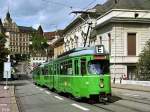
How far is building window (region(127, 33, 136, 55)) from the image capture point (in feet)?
230

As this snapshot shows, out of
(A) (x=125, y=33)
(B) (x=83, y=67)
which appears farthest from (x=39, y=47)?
(B) (x=83, y=67)

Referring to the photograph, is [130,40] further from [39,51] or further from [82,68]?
[39,51]

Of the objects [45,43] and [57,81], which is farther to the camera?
[45,43]

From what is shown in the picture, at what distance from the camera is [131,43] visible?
70.5 m

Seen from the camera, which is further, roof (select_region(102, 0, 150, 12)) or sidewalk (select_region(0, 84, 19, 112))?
roof (select_region(102, 0, 150, 12))

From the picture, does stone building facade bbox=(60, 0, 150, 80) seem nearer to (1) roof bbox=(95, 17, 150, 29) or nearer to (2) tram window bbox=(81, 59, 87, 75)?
(1) roof bbox=(95, 17, 150, 29)

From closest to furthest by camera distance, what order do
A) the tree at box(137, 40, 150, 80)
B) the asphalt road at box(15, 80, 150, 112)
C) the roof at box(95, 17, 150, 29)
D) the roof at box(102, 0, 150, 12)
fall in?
the asphalt road at box(15, 80, 150, 112) < the tree at box(137, 40, 150, 80) < the roof at box(95, 17, 150, 29) < the roof at box(102, 0, 150, 12)

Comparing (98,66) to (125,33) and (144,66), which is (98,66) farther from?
(125,33)

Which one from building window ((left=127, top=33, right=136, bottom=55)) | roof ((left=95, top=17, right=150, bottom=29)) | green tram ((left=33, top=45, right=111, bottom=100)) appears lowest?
green tram ((left=33, top=45, right=111, bottom=100))

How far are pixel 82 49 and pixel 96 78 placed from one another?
2.17 metres

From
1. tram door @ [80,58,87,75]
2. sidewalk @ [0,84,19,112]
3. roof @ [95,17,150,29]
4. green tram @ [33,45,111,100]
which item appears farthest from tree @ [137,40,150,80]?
tram door @ [80,58,87,75]

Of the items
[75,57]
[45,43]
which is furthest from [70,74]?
[45,43]

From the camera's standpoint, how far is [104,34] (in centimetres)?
7350

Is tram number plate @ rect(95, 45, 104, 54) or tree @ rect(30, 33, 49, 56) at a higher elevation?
tree @ rect(30, 33, 49, 56)
